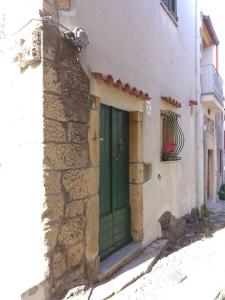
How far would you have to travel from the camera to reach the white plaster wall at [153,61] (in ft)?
12.7

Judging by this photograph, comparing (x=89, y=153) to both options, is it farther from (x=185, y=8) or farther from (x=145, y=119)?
(x=185, y=8)

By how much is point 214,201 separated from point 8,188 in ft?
28.5

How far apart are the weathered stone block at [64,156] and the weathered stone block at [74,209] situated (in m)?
0.38

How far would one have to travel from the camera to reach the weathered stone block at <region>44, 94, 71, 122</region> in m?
3.03

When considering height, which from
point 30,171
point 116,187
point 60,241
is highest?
point 30,171

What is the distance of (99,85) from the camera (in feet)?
12.4

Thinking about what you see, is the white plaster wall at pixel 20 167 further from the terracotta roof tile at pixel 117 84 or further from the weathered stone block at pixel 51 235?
the terracotta roof tile at pixel 117 84

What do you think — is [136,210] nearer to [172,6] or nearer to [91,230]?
[91,230]

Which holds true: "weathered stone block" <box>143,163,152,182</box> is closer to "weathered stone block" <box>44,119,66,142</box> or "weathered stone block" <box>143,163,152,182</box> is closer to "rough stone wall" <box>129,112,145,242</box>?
"rough stone wall" <box>129,112,145,242</box>

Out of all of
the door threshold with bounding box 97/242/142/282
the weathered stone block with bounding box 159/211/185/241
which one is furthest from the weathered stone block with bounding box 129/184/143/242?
the weathered stone block with bounding box 159/211/185/241

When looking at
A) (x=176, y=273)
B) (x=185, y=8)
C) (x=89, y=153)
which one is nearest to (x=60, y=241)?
(x=89, y=153)

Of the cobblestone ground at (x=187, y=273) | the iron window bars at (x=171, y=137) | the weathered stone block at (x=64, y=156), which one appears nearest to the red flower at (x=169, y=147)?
the iron window bars at (x=171, y=137)

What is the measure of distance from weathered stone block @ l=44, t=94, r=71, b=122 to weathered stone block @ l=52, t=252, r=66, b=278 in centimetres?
131

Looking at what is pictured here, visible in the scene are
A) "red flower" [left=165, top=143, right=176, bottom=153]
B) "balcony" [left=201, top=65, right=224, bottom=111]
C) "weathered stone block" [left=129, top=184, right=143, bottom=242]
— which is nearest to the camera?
"weathered stone block" [left=129, top=184, right=143, bottom=242]
